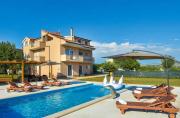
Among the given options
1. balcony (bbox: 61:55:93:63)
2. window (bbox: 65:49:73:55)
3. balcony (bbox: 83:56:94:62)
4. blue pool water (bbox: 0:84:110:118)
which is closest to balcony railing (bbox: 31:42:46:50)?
window (bbox: 65:49:73:55)

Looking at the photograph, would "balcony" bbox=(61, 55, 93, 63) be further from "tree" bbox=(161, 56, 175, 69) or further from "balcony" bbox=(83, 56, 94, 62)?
"tree" bbox=(161, 56, 175, 69)

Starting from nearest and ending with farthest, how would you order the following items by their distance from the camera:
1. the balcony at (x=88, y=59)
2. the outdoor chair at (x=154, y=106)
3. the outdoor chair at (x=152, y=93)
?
1. the outdoor chair at (x=154, y=106)
2. the outdoor chair at (x=152, y=93)
3. the balcony at (x=88, y=59)

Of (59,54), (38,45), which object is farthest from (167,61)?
(38,45)

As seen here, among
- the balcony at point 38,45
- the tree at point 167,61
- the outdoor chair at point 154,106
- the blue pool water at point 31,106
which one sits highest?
the balcony at point 38,45

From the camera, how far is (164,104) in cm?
1023

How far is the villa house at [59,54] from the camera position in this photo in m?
41.7

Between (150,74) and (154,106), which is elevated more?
(150,74)

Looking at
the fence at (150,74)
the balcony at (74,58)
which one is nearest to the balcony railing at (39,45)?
the balcony at (74,58)

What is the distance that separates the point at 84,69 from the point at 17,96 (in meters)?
31.7

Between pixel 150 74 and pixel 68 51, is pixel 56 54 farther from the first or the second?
pixel 150 74

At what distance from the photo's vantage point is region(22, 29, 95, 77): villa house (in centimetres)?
4173

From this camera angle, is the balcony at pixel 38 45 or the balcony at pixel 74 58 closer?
the balcony at pixel 74 58

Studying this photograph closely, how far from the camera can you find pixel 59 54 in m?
41.9

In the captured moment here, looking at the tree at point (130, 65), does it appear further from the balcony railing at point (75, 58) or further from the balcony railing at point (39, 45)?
the balcony railing at point (39, 45)
